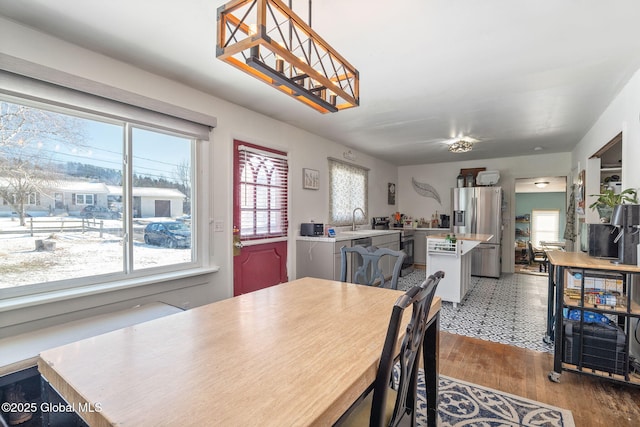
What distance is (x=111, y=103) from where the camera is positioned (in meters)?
2.19

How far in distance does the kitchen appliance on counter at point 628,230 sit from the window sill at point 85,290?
127 inches

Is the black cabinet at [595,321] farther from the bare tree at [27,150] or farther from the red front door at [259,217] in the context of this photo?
the bare tree at [27,150]

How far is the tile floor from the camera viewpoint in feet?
9.66

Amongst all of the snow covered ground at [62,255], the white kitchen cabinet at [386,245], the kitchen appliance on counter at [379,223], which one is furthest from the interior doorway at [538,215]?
the snow covered ground at [62,255]

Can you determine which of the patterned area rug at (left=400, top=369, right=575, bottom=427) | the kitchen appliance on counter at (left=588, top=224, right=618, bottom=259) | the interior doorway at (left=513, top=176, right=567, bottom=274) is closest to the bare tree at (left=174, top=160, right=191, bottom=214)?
the patterned area rug at (left=400, top=369, right=575, bottom=427)

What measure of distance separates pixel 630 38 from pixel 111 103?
11.5 feet

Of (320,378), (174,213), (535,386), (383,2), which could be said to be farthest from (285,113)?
(535,386)

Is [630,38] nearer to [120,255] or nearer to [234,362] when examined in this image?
[234,362]

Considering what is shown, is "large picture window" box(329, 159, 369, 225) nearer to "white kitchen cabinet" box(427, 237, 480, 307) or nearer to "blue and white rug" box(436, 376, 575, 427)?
"white kitchen cabinet" box(427, 237, 480, 307)

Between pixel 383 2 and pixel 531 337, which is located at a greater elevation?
pixel 383 2

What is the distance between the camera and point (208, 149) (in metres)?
2.91

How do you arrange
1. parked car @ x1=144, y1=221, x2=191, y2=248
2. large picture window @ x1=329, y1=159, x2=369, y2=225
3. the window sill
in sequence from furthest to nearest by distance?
large picture window @ x1=329, y1=159, x2=369, y2=225 → parked car @ x1=144, y1=221, x2=191, y2=248 → the window sill

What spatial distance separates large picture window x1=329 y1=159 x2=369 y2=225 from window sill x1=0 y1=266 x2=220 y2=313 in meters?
2.55

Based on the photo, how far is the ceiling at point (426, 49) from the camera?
1.67 meters
